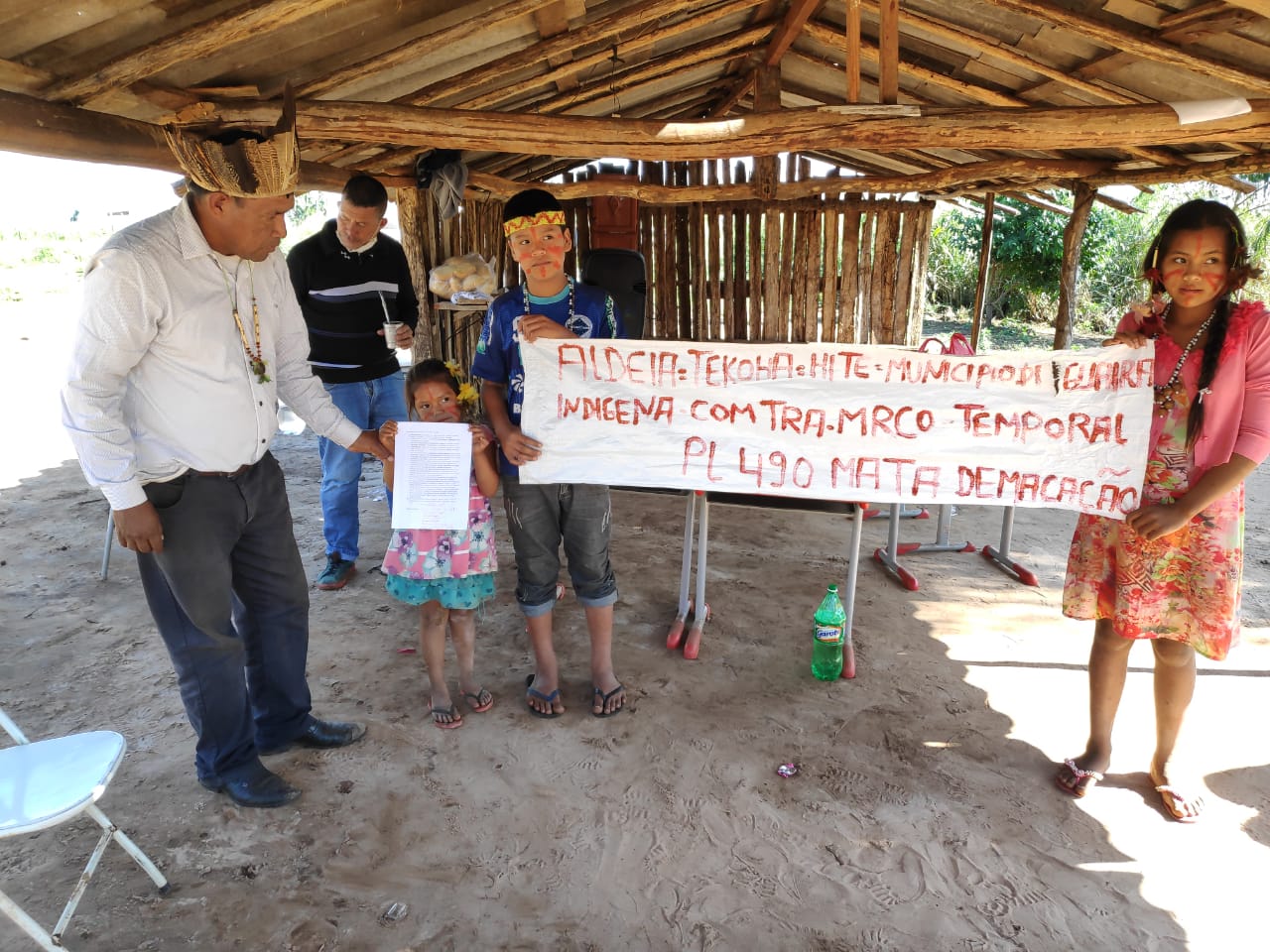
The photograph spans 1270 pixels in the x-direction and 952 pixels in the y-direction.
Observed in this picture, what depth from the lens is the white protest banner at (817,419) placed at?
283cm

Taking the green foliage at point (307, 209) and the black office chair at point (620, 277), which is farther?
the green foliage at point (307, 209)

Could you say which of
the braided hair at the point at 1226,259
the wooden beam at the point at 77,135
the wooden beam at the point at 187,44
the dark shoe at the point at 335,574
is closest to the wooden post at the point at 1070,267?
the braided hair at the point at 1226,259

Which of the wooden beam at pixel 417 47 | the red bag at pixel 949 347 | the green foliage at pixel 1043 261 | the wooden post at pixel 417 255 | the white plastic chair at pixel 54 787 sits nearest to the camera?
the white plastic chair at pixel 54 787

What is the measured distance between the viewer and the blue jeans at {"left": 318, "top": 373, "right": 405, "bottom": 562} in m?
4.47

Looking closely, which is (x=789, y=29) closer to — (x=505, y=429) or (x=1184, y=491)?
(x=505, y=429)

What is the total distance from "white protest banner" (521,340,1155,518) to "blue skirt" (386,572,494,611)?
0.52 m

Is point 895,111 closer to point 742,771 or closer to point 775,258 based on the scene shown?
point 742,771

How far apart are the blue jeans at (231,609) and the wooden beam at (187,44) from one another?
1475 mm

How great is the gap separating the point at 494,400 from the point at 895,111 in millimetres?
2541

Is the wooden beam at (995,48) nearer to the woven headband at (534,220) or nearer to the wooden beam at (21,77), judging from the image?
the woven headband at (534,220)

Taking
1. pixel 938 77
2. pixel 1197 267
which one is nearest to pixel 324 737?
pixel 1197 267

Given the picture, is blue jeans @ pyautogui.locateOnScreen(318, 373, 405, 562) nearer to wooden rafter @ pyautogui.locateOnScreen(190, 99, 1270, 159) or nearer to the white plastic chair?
wooden rafter @ pyautogui.locateOnScreen(190, 99, 1270, 159)

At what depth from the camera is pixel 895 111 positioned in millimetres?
3826

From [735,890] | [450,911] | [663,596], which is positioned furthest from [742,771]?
[663,596]
